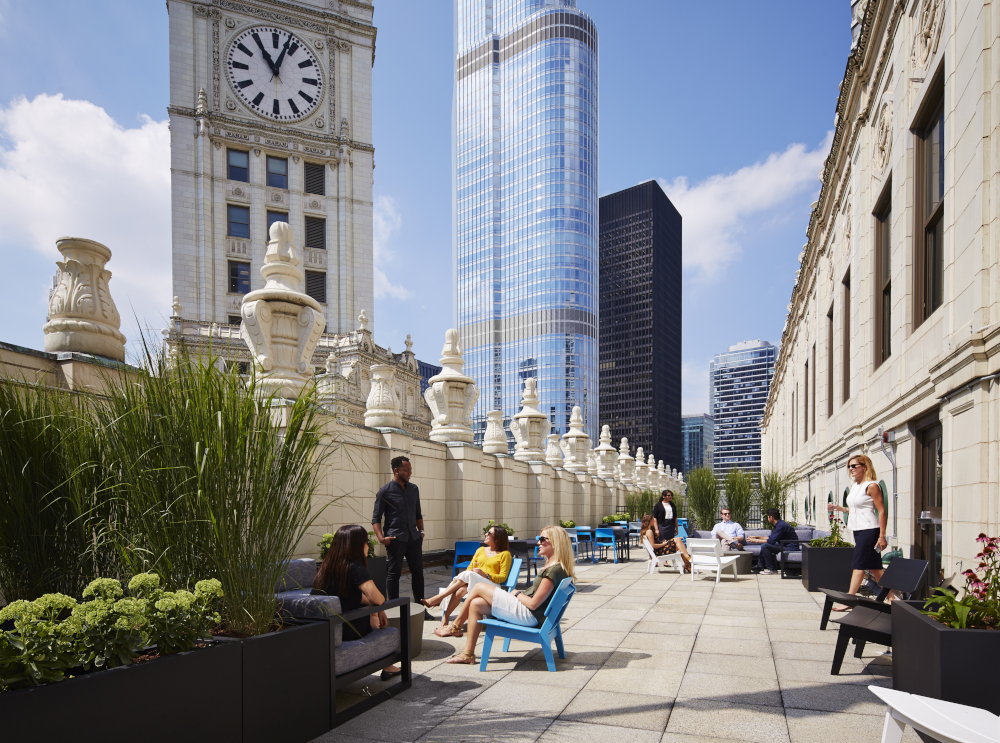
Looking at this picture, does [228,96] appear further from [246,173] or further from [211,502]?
[211,502]

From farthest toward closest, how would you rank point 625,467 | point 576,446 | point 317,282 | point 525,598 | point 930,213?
point 317,282 < point 625,467 < point 576,446 < point 930,213 < point 525,598

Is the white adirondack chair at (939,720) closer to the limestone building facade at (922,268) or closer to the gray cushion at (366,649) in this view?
the gray cushion at (366,649)

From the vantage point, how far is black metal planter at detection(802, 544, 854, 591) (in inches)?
345

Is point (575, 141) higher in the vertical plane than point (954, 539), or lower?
higher

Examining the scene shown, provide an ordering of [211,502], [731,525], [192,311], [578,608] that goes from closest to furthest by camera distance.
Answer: [211,502] < [578,608] < [731,525] < [192,311]

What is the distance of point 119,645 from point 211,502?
0.67 metres

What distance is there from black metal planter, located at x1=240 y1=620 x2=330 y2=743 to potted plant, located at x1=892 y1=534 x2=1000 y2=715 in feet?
10.1

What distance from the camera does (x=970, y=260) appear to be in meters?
5.68

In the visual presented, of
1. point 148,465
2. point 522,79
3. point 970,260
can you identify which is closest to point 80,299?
point 148,465

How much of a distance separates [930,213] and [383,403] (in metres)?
7.67

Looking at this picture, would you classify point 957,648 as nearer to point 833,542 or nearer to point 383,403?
point 833,542

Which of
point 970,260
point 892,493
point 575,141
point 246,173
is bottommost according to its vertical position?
point 892,493

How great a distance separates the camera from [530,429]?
54.5ft

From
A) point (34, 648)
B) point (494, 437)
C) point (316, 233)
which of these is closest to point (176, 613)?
point (34, 648)
